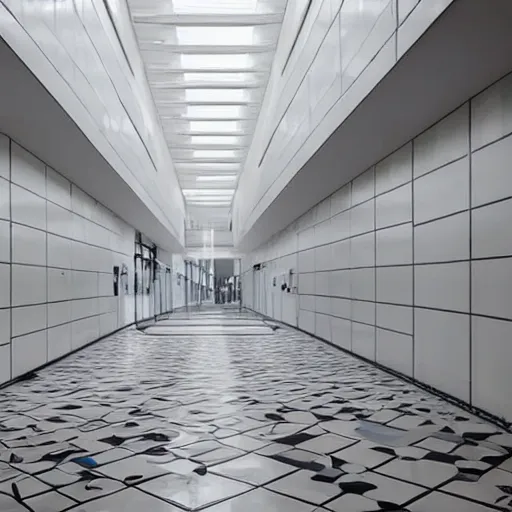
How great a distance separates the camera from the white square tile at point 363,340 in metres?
7.76

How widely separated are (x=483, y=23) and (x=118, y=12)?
266 inches

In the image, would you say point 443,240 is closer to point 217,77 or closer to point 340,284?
point 340,284

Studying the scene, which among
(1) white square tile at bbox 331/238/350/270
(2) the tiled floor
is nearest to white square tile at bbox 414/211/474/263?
(2) the tiled floor

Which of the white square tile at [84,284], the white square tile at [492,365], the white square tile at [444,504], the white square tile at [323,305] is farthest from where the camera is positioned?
the white square tile at [323,305]

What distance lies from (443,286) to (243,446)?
2673 mm

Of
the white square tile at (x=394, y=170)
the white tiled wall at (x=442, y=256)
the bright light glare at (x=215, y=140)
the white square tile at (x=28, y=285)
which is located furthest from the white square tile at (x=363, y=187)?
the bright light glare at (x=215, y=140)

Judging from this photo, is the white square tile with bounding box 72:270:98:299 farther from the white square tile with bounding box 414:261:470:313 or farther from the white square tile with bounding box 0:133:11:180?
the white square tile with bounding box 414:261:470:313

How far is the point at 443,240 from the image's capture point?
545 cm

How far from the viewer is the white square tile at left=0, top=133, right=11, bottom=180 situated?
617cm

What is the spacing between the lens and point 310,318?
1227 centimetres

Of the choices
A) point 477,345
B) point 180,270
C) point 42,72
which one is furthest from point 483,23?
point 180,270

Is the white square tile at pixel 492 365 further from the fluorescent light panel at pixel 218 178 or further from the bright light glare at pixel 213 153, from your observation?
the fluorescent light panel at pixel 218 178

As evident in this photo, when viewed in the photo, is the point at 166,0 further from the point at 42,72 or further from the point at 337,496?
the point at 337,496

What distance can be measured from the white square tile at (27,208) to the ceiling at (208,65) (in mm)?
4059
